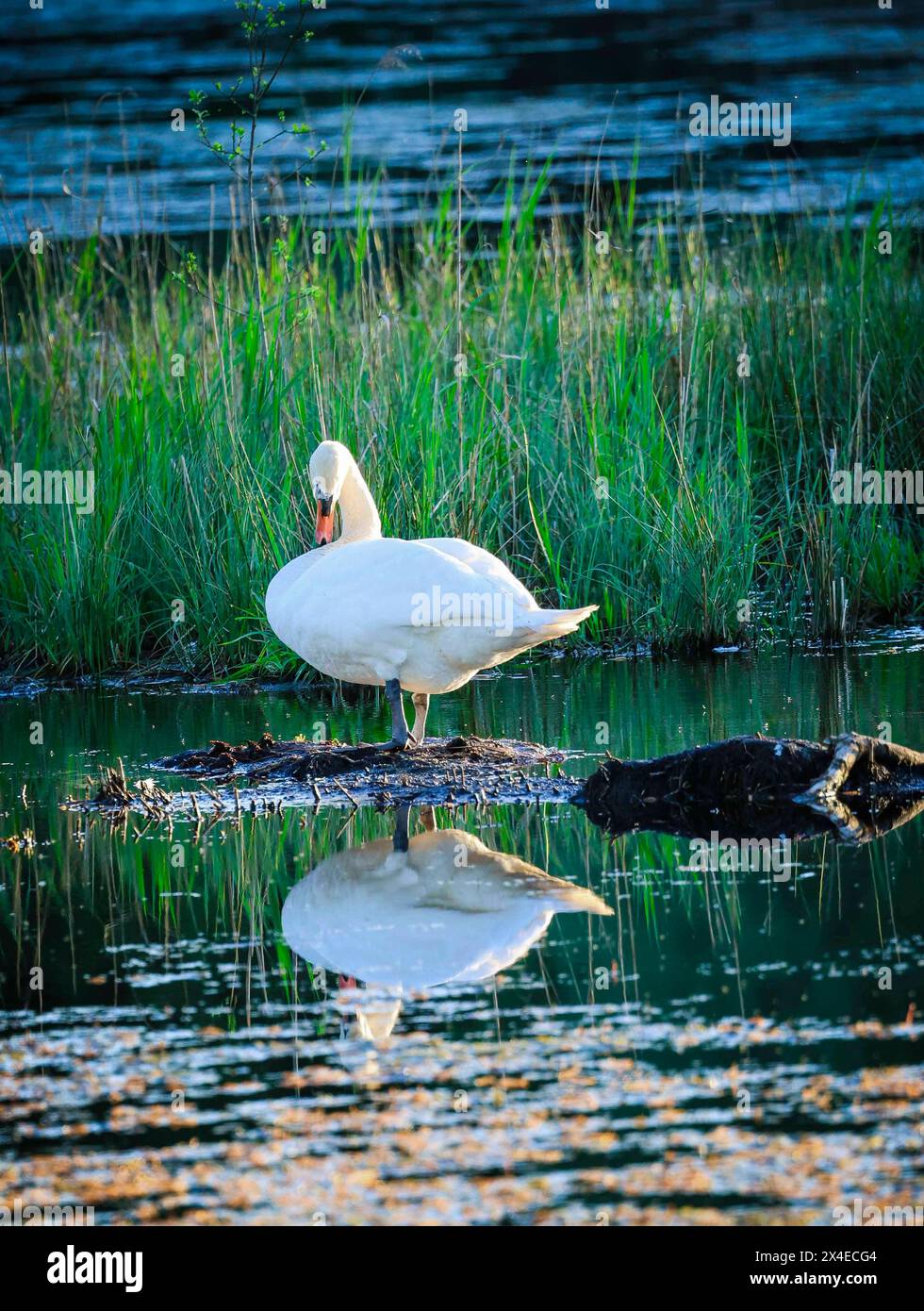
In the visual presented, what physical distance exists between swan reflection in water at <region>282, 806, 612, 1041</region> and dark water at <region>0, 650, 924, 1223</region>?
1 centimetres

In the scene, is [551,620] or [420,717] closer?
[551,620]

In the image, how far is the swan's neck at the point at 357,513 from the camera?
358 inches

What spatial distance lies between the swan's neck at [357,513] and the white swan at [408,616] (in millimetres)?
557

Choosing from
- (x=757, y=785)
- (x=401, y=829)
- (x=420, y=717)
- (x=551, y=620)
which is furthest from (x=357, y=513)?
(x=757, y=785)

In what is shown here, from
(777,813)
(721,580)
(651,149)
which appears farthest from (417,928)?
(651,149)

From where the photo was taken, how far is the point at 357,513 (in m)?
9.13

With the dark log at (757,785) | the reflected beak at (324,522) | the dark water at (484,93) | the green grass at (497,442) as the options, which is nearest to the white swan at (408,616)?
the reflected beak at (324,522)

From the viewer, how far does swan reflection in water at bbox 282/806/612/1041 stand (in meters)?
5.56

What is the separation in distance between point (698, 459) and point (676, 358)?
120 cm

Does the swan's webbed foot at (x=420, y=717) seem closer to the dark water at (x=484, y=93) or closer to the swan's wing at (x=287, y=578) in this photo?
the swan's wing at (x=287, y=578)

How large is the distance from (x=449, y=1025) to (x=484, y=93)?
2049cm

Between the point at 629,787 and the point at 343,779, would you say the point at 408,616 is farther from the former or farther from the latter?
the point at 629,787
